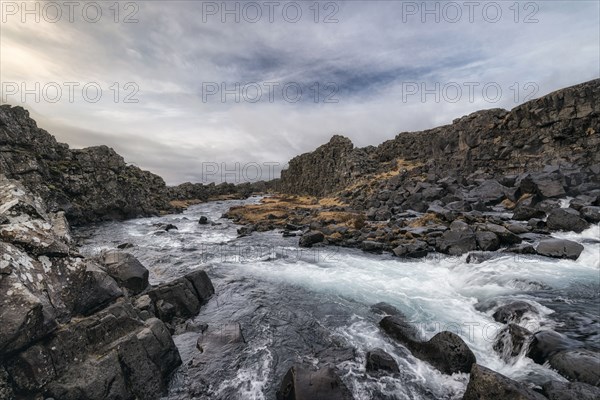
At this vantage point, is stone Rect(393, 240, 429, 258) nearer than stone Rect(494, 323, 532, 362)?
No

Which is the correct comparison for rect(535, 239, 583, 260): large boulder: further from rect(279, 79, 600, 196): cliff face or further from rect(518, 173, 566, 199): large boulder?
rect(279, 79, 600, 196): cliff face

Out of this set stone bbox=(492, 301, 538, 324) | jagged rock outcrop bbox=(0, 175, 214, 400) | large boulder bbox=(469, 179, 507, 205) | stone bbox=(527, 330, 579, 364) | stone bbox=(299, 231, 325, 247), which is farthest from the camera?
large boulder bbox=(469, 179, 507, 205)

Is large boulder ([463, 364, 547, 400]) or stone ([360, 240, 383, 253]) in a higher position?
stone ([360, 240, 383, 253])

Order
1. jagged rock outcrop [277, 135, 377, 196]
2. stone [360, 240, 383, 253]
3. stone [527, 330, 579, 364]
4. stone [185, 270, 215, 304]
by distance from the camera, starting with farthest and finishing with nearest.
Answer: jagged rock outcrop [277, 135, 377, 196]
stone [360, 240, 383, 253]
stone [185, 270, 215, 304]
stone [527, 330, 579, 364]

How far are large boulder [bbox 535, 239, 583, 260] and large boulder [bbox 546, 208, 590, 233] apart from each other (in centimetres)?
494

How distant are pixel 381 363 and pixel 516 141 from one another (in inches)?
2286

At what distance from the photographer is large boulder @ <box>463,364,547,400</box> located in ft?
22.2

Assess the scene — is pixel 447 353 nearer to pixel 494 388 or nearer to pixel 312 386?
pixel 494 388

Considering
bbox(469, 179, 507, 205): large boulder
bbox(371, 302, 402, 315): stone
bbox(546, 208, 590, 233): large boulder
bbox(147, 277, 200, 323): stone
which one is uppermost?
bbox(469, 179, 507, 205): large boulder

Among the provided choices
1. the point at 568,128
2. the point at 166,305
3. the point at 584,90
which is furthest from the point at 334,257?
the point at 584,90

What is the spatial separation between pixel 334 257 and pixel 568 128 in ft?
154

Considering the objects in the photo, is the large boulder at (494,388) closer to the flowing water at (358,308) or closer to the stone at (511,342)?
the flowing water at (358,308)

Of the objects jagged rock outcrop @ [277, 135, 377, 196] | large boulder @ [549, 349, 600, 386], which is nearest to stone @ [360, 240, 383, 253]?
large boulder @ [549, 349, 600, 386]

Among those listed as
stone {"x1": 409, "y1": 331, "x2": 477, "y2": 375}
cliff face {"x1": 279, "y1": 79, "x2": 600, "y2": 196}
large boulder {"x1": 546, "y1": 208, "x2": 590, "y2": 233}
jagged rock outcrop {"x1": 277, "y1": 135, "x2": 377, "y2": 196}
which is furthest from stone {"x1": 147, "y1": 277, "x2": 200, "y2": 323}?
jagged rock outcrop {"x1": 277, "y1": 135, "x2": 377, "y2": 196}
